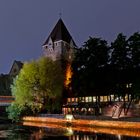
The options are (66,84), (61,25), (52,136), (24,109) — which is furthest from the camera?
(61,25)

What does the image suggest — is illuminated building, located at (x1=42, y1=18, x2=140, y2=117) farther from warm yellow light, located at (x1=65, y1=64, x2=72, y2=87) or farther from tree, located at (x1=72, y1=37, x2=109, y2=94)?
tree, located at (x1=72, y1=37, x2=109, y2=94)

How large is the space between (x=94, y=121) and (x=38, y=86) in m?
16.2

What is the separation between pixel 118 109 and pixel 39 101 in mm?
12291

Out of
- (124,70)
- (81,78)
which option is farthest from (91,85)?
(124,70)

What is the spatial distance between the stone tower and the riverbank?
75.0 ft

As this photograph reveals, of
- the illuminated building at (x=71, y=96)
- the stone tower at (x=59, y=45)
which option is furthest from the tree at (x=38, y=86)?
the stone tower at (x=59, y=45)

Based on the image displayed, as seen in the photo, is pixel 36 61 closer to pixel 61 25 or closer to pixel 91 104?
pixel 91 104

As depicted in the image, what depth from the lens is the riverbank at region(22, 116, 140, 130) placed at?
45.0m

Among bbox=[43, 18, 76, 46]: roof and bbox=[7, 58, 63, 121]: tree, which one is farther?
bbox=[43, 18, 76, 46]: roof

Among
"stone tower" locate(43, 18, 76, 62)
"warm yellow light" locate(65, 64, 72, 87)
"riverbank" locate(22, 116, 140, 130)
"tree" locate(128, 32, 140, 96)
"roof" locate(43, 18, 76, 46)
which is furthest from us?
"roof" locate(43, 18, 76, 46)

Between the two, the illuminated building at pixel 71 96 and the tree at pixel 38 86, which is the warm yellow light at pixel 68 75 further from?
the tree at pixel 38 86

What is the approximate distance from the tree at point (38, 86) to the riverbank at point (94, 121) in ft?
10.1

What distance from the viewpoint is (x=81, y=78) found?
6481 centimetres

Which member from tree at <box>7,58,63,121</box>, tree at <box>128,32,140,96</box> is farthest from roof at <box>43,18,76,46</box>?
tree at <box>128,32,140,96</box>
